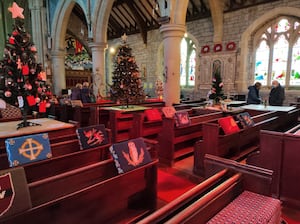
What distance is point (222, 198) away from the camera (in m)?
1.31

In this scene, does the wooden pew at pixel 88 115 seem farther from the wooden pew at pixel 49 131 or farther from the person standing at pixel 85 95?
the wooden pew at pixel 49 131

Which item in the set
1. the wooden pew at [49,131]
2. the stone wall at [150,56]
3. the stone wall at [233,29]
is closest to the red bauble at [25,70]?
the wooden pew at [49,131]

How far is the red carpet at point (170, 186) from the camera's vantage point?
2652 millimetres

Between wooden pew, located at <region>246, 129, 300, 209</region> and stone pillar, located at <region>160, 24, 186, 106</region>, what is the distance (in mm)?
4036

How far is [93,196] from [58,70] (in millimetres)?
11646

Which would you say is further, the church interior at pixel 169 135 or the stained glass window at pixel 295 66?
the stained glass window at pixel 295 66

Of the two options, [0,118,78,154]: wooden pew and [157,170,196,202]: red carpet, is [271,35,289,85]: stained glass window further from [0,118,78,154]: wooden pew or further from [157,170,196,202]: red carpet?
[0,118,78,154]: wooden pew

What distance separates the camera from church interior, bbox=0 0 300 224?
135cm

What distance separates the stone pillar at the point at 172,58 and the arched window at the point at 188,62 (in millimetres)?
5479

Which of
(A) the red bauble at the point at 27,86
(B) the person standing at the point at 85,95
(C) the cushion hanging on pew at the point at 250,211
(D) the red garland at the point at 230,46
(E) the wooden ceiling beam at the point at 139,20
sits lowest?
(C) the cushion hanging on pew at the point at 250,211

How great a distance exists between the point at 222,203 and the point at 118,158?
90 cm

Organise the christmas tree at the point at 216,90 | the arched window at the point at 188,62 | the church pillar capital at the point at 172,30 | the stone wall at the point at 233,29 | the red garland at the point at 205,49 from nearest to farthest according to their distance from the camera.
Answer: the christmas tree at the point at 216,90
the church pillar capital at the point at 172,30
the stone wall at the point at 233,29
the red garland at the point at 205,49
the arched window at the point at 188,62

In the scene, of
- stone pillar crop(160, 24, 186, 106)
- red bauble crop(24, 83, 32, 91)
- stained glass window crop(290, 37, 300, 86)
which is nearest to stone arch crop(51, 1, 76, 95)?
stone pillar crop(160, 24, 186, 106)

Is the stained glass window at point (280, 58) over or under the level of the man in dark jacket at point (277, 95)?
over
